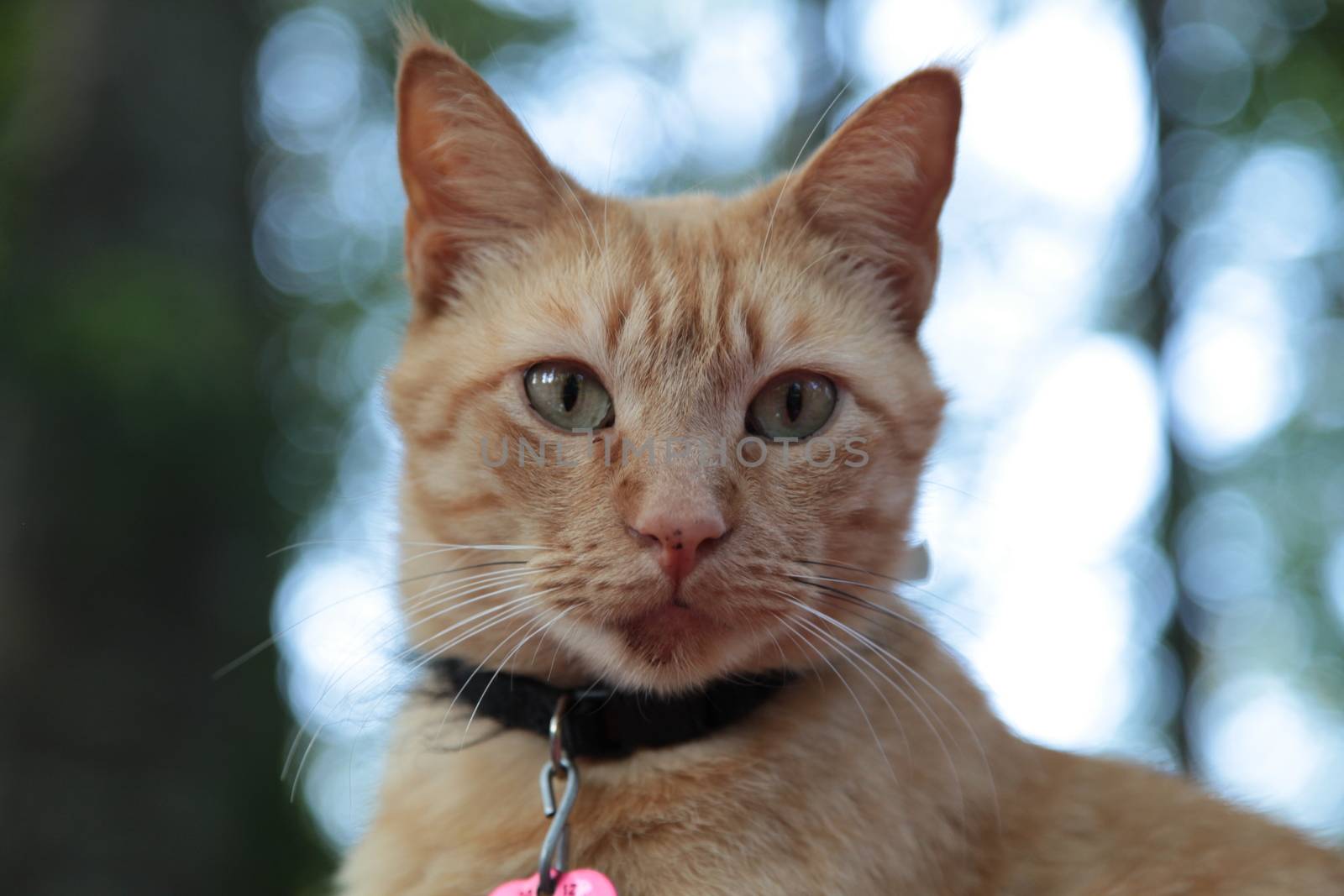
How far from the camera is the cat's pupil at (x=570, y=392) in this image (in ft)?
4.94

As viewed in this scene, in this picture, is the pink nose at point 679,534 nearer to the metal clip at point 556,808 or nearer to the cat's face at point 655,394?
the cat's face at point 655,394

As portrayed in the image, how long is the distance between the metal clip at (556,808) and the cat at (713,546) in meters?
0.07

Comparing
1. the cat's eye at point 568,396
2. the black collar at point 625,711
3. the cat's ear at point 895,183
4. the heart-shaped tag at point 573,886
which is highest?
the cat's ear at point 895,183

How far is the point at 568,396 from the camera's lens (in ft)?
4.96

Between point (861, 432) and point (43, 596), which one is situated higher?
point (861, 432)

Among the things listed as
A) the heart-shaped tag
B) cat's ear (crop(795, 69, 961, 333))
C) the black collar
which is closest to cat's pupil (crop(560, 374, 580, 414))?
the black collar

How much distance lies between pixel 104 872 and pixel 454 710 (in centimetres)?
170

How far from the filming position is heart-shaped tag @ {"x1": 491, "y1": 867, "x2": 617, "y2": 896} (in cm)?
118

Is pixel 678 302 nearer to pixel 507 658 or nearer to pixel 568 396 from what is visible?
pixel 568 396

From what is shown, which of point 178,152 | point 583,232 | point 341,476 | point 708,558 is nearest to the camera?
point 708,558

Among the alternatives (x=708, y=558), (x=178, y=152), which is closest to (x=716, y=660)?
(x=708, y=558)

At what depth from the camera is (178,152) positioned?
3.24 metres

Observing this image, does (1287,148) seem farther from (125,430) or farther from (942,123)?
(125,430)

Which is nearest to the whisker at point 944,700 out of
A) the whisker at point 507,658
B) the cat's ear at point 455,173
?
the whisker at point 507,658
